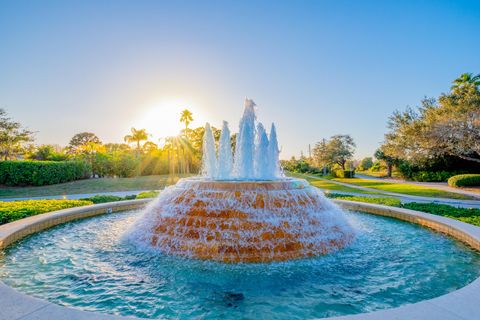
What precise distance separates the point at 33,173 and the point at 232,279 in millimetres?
26118

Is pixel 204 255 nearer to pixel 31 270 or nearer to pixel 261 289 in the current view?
pixel 261 289

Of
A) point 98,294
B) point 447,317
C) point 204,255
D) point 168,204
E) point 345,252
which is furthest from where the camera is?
point 168,204

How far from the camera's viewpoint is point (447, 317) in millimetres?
2711

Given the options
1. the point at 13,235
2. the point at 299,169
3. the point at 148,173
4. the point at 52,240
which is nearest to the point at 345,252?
the point at 52,240

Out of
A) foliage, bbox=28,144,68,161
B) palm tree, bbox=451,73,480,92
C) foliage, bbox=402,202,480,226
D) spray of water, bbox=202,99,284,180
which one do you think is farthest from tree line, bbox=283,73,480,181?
foliage, bbox=28,144,68,161

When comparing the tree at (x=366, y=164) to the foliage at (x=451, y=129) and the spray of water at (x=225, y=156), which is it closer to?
the foliage at (x=451, y=129)

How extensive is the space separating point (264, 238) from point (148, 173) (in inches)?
1449

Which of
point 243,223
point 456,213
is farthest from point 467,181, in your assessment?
point 243,223

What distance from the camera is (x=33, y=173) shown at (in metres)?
23.9

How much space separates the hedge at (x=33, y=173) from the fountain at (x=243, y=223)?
2268 cm

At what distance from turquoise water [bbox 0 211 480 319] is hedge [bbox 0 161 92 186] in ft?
71.3

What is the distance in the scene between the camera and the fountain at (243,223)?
538cm

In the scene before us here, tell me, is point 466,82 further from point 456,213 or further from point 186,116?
point 186,116

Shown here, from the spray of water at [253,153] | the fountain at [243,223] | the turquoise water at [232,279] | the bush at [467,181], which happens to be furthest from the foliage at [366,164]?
the fountain at [243,223]
